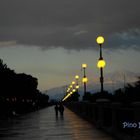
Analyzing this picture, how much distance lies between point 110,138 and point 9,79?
212ft

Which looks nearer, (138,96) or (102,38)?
(138,96)

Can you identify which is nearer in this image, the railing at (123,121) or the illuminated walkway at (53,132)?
the railing at (123,121)

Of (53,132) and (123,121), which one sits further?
(53,132)

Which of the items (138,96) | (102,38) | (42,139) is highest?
(102,38)

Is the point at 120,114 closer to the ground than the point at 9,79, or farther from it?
closer to the ground

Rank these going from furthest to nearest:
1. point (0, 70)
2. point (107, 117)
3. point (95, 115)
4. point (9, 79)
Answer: point (9, 79) → point (0, 70) → point (95, 115) → point (107, 117)

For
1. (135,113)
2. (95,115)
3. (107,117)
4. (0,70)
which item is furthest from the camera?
(0,70)

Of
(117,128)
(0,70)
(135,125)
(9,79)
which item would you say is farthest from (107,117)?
(9,79)

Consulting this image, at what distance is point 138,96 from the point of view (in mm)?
33625

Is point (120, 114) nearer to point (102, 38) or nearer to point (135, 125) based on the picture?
point (135, 125)

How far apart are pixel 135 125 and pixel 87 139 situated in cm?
502

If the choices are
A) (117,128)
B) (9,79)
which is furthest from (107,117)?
(9,79)

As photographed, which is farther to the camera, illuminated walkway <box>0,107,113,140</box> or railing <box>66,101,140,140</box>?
illuminated walkway <box>0,107,113,140</box>

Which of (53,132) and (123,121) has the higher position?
(123,121)
